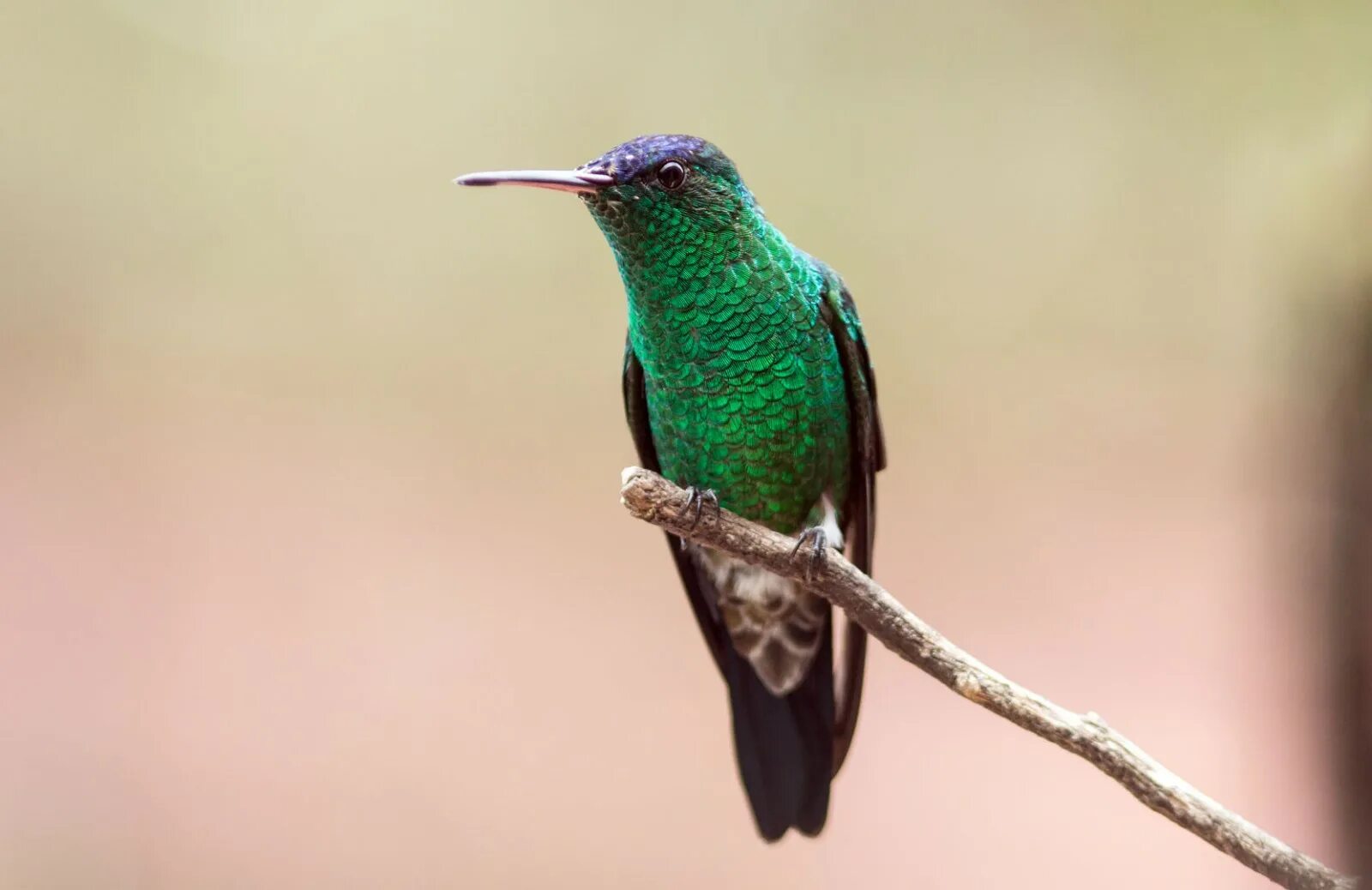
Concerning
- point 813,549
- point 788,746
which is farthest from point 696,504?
point 788,746

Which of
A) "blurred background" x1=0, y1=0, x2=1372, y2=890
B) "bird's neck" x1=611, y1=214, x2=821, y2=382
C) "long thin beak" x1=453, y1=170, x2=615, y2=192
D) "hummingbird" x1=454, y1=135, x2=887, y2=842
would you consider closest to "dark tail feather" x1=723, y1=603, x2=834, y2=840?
"hummingbird" x1=454, y1=135, x2=887, y2=842

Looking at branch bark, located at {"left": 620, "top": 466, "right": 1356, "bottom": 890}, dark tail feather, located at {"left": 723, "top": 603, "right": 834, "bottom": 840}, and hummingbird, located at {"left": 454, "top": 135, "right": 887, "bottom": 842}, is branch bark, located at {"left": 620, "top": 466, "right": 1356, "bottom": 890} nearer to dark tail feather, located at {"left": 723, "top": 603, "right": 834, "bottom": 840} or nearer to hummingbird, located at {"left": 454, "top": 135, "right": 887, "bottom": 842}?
hummingbird, located at {"left": 454, "top": 135, "right": 887, "bottom": 842}

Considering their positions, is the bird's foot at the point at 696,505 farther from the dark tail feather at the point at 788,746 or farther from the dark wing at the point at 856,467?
the dark tail feather at the point at 788,746

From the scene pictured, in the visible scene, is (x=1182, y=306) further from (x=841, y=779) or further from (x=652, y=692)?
(x=652, y=692)

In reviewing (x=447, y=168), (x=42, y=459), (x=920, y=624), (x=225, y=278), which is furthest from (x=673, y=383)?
(x=42, y=459)

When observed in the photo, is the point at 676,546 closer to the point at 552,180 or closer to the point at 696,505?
the point at 696,505
